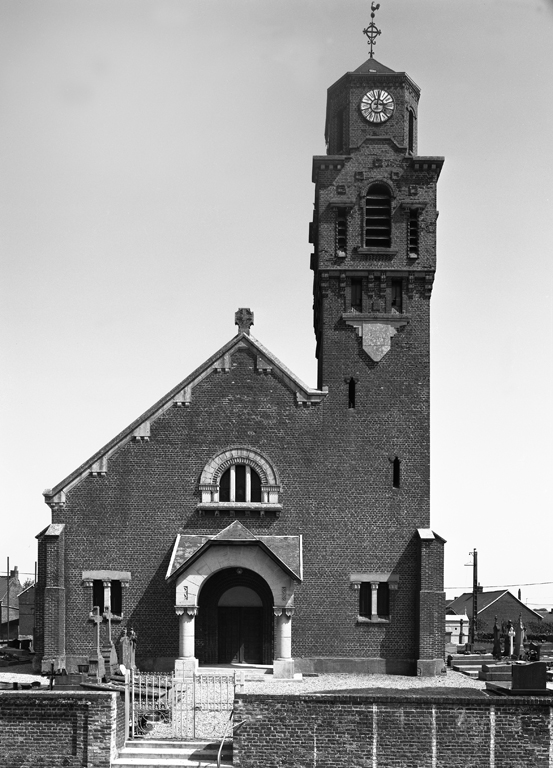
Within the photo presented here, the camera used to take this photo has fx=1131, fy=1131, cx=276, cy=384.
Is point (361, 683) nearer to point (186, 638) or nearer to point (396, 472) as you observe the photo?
point (186, 638)

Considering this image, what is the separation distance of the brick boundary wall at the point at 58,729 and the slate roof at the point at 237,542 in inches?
564

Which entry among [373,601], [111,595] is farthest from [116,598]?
[373,601]

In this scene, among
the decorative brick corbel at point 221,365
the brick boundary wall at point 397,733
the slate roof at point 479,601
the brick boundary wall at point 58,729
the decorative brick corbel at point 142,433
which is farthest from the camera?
the slate roof at point 479,601

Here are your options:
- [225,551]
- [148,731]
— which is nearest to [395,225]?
[225,551]

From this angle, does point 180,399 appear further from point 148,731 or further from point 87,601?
point 148,731

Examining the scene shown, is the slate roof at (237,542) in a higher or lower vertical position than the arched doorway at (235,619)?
higher

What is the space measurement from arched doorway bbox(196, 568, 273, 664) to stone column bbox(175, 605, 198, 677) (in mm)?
1183

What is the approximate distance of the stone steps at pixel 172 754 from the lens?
2256 centimetres

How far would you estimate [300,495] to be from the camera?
3906 centimetres

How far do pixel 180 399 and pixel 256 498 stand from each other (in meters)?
4.37

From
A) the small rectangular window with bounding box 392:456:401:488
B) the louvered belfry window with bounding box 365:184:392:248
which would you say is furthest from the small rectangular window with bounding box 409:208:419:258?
the small rectangular window with bounding box 392:456:401:488

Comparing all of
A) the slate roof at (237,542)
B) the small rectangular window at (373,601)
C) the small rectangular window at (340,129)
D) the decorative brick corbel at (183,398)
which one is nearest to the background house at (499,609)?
the small rectangular window at (373,601)

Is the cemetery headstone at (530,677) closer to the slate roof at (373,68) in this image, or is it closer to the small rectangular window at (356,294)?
the small rectangular window at (356,294)

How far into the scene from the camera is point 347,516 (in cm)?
3891
